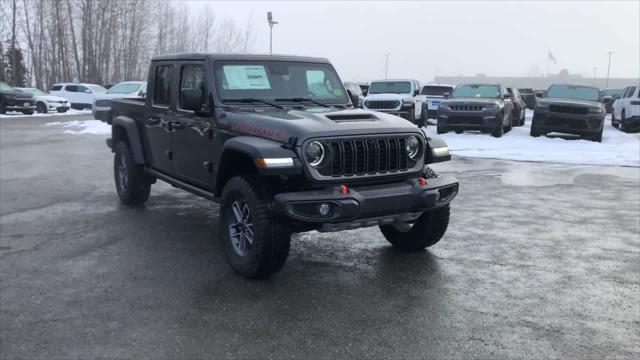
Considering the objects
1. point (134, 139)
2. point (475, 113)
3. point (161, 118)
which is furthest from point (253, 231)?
point (475, 113)

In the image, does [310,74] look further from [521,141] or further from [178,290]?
[521,141]

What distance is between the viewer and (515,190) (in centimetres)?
1005

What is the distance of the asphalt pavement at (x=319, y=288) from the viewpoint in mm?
3896

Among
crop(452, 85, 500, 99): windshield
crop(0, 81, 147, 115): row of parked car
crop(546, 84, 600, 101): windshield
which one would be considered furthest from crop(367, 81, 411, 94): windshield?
crop(0, 81, 147, 115): row of parked car

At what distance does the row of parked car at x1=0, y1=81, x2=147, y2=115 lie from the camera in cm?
2652

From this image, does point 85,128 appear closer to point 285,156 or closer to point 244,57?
point 244,57

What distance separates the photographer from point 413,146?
5.33m

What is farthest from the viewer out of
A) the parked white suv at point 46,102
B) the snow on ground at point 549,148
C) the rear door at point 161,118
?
the parked white suv at point 46,102

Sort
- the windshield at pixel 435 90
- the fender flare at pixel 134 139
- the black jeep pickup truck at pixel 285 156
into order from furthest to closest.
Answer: the windshield at pixel 435 90
the fender flare at pixel 134 139
the black jeep pickup truck at pixel 285 156

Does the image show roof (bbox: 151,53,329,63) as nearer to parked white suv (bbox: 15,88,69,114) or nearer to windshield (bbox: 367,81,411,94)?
windshield (bbox: 367,81,411,94)

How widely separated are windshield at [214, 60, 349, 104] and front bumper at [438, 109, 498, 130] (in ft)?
41.9

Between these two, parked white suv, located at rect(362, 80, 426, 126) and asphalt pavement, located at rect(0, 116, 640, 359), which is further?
parked white suv, located at rect(362, 80, 426, 126)

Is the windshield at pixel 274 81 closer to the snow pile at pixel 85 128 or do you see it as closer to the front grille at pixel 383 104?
the front grille at pixel 383 104

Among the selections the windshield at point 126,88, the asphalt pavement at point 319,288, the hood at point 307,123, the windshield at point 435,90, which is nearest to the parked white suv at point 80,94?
the windshield at point 126,88
